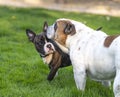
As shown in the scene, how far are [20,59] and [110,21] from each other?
639 centimetres

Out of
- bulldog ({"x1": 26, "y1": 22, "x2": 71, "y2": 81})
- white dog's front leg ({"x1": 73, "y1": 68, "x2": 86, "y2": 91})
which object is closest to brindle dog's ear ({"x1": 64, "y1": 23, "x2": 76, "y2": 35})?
white dog's front leg ({"x1": 73, "y1": 68, "x2": 86, "y2": 91})

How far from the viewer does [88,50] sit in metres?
5.66

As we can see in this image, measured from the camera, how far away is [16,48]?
363 inches

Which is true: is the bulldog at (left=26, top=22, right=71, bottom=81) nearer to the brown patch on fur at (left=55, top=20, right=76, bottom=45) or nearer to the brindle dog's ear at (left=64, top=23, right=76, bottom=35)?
the brown patch on fur at (left=55, top=20, right=76, bottom=45)

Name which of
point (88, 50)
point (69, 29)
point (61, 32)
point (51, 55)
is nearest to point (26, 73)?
point (51, 55)

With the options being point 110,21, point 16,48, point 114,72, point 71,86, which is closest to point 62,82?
point 71,86

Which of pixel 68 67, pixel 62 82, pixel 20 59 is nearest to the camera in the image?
pixel 62 82

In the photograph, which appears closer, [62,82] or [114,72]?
[114,72]

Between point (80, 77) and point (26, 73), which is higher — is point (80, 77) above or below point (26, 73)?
above

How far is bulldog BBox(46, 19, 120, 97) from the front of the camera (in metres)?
5.26

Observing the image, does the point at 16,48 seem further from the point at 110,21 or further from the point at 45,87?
the point at 110,21

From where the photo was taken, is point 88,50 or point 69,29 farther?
point 69,29

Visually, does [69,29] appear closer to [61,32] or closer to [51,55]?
[61,32]

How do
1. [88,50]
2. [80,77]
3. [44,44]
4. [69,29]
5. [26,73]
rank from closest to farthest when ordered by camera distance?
[88,50], [80,77], [69,29], [44,44], [26,73]
